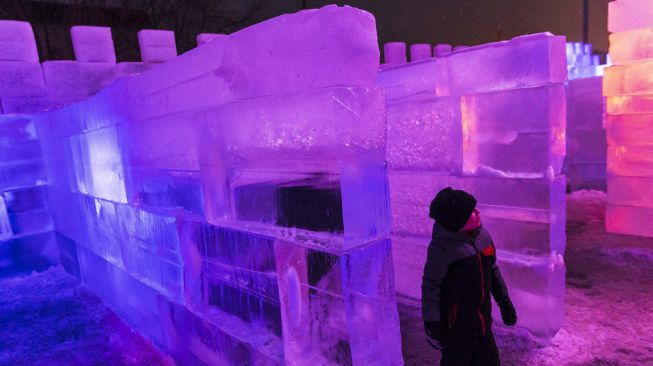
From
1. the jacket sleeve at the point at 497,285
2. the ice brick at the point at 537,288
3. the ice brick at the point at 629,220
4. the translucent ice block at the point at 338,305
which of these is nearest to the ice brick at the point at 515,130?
the ice brick at the point at 537,288

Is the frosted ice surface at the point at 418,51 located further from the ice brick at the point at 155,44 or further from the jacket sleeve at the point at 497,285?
the jacket sleeve at the point at 497,285

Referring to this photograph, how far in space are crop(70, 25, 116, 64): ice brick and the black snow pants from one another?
510 centimetres

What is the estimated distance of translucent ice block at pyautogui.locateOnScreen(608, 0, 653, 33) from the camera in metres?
4.79

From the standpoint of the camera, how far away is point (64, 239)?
5.18 meters

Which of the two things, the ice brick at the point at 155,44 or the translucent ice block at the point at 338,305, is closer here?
the translucent ice block at the point at 338,305

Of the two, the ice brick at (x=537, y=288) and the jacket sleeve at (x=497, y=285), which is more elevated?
the jacket sleeve at (x=497, y=285)

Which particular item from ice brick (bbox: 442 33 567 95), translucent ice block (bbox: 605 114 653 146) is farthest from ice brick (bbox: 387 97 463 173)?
translucent ice block (bbox: 605 114 653 146)

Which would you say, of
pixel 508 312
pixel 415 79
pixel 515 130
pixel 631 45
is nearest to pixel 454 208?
pixel 508 312

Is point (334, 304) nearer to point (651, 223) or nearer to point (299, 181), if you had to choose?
point (299, 181)

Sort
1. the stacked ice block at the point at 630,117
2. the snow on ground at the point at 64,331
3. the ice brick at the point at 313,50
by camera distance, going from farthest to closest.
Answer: the stacked ice block at the point at 630,117, the snow on ground at the point at 64,331, the ice brick at the point at 313,50

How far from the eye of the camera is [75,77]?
5.26 metres

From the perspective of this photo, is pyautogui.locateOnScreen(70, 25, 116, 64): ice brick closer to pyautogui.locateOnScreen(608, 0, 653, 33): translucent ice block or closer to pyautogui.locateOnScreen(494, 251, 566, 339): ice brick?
pyautogui.locateOnScreen(494, 251, 566, 339): ice brick

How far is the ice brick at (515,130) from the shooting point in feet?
9.30

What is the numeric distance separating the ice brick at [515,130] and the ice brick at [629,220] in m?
3.21
